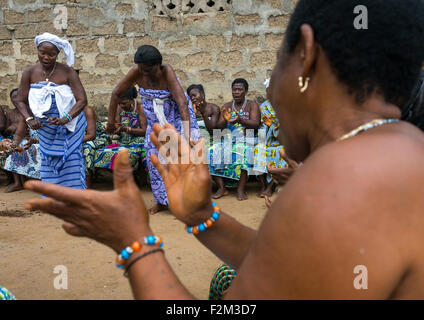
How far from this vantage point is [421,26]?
3.28 feet

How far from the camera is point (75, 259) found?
11.5 feet

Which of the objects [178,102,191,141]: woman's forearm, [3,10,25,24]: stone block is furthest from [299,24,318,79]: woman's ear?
[3,10,25,24]: stone block

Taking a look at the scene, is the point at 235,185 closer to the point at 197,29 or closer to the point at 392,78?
the point at 197,29

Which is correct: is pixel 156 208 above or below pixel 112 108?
below

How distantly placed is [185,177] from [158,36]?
19.7ft

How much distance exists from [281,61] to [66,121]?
3.98m

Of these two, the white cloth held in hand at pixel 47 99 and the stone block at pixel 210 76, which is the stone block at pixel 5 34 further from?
the stone block at pixel 210 76

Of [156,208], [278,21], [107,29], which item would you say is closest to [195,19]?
[278,21]

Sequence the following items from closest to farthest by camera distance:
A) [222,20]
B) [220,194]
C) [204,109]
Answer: [220,194] < [204,109] < [222,20]

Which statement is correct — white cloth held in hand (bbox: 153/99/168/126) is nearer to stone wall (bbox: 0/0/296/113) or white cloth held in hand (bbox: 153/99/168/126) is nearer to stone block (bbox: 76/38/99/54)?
stone wall (bbox: 0/0/296/113)

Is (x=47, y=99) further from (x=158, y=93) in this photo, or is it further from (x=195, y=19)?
(x=195, y=19)

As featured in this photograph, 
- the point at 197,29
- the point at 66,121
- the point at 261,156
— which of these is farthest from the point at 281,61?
the point at 197,29

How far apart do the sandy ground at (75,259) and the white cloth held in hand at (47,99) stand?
1.26m

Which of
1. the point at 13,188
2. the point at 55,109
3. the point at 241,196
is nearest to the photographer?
the point at 55,109
